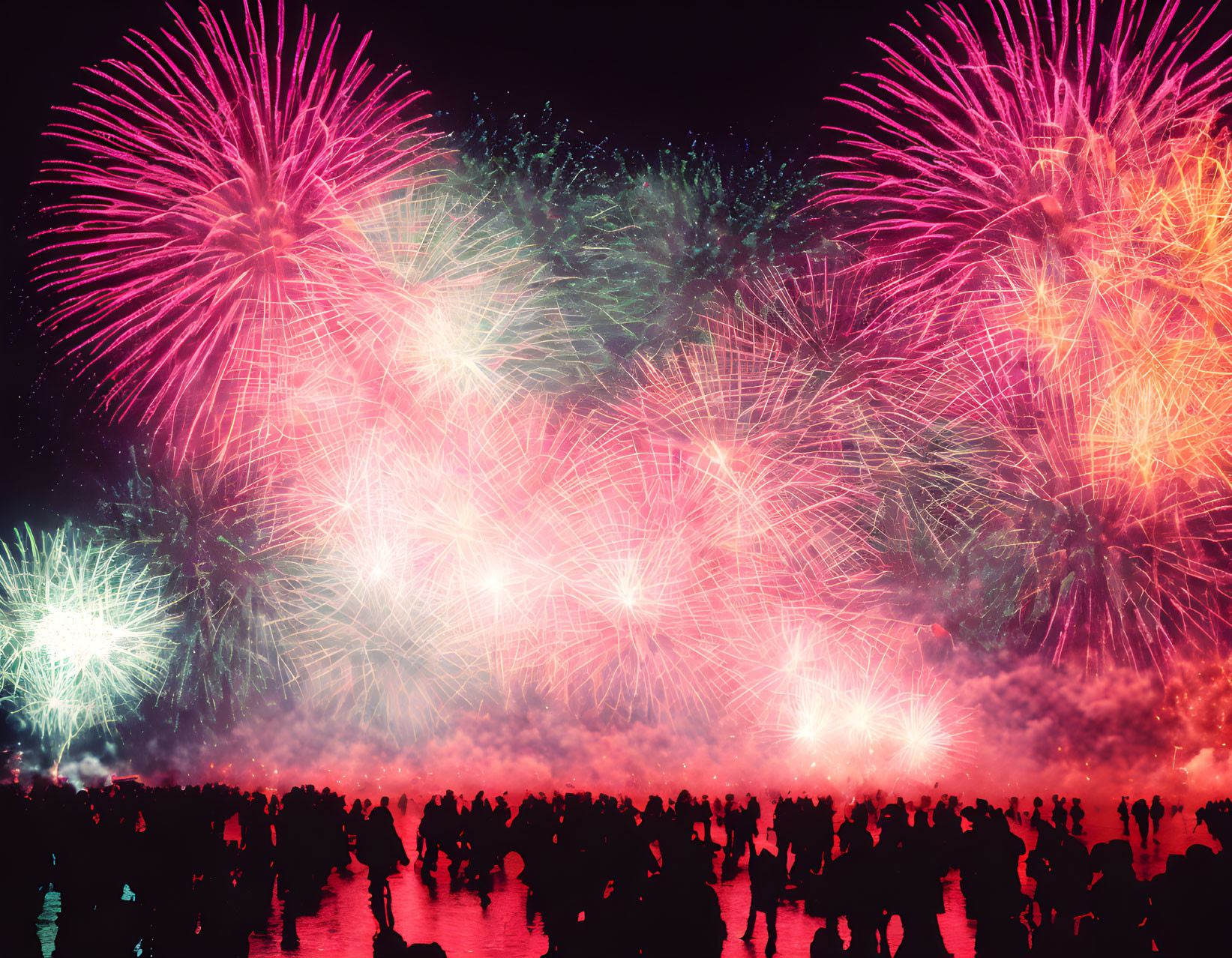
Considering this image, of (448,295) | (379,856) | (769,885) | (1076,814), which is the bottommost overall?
(1076,814)

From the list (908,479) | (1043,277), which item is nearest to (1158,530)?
(908,479)

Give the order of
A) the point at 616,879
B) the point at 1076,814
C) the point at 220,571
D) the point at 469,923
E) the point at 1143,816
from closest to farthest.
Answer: the point at 616,879 < the point at 469,923 < the point at 1143,816 < the point at 1076,814 < the point at 220,571

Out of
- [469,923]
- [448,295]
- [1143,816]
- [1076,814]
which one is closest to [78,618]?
[448,295]

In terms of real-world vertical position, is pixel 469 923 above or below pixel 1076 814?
below

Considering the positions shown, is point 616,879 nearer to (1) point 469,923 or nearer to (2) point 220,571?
(1) point 469,923

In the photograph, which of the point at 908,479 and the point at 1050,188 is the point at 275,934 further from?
the point at 908,479

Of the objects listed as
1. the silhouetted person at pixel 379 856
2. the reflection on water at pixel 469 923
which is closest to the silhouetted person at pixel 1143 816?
the reflection on water at pixel 469 923

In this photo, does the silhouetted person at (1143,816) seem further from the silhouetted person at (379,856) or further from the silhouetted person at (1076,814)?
the silhouetted person at (379,856)
